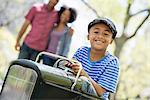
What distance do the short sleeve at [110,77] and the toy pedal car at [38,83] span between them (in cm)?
40

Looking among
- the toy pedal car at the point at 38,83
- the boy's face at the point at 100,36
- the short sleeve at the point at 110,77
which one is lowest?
the toy pedal car at the point at 38,83

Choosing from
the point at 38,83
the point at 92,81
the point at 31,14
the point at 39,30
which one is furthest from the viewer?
the point at 31,14

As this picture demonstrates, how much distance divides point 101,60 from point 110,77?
223 mm

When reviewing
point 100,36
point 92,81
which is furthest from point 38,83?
point 100,36

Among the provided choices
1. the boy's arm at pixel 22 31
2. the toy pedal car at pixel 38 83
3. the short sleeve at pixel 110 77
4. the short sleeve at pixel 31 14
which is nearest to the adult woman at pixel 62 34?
the short sleeve at pixel 31 14

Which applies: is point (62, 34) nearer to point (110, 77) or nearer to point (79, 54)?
point (79, 54)

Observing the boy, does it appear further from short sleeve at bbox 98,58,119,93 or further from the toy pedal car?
the toy pedal car

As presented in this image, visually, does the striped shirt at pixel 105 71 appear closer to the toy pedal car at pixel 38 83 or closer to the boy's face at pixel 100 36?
the boy's face at pixel 100 36

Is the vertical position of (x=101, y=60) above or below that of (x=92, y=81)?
above

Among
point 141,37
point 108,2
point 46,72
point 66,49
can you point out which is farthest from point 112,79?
point 141,37

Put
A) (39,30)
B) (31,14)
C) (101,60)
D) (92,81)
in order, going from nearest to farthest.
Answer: (92,81)
(101,60)
(39,30)
(31,14)

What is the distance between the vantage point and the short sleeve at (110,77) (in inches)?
149

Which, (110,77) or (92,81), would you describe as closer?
(92,81)

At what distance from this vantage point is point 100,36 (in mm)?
3924
